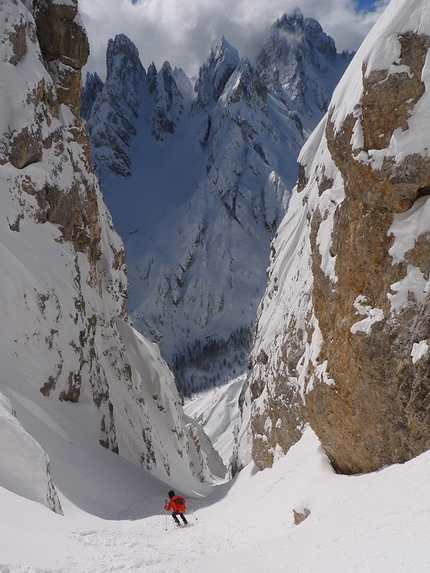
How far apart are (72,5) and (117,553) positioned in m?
37.4

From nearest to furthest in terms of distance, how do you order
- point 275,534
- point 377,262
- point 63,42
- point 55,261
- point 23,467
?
point 377,262 → point 275,534 → point 23,467 → point 55,261 → point 63,42

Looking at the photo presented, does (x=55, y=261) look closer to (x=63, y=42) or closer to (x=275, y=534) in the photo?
(x=63, y=42)

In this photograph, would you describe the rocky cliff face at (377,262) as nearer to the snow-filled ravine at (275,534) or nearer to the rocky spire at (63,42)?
the snow-filled ravine at (275,534)

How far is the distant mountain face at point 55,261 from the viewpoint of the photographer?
23.8 metres

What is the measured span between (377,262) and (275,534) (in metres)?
6.51

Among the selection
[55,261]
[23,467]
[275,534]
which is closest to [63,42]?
[55,261]

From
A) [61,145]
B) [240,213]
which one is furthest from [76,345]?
[240,213]

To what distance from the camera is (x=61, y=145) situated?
1270 inches

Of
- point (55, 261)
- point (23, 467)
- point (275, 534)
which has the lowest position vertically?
point (275, 534)

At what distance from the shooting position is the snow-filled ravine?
21.3 feet

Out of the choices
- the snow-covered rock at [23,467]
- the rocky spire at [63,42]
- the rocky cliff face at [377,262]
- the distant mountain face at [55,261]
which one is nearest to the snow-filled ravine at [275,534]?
the snow-covered rock at [23,467]

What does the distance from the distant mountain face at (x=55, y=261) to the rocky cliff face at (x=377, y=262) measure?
26.7 ft

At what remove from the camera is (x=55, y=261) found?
28188 millimetres

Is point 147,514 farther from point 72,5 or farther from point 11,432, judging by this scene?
point 72,5
